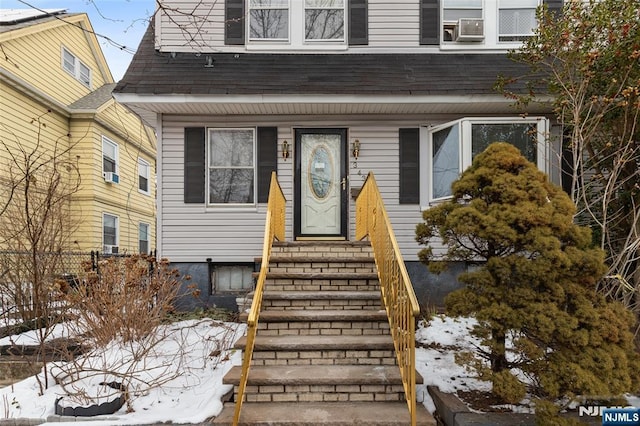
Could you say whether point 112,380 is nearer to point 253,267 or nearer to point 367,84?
point 253,267

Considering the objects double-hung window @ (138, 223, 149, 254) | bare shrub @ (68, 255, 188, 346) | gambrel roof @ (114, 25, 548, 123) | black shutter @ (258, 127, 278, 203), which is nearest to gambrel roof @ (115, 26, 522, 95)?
gambrel roof @ (114, 25, 548, 123)

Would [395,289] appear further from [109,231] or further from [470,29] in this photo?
[109,231]

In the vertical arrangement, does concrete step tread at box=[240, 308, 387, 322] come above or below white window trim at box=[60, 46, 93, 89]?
below

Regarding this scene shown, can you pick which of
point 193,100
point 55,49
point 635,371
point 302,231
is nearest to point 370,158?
point 302,231

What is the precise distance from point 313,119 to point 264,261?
3380mm

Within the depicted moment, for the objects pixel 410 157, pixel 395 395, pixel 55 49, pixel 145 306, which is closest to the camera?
pixel 395 395

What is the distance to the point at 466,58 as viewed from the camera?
6551 mm

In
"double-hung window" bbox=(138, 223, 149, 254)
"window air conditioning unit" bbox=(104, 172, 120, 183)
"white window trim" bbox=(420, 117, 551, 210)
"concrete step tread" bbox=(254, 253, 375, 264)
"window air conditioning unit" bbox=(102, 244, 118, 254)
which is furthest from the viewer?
"double-hung window" bbox=(138, 223, 149, 254)

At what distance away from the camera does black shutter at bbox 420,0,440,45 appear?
6.58 meters

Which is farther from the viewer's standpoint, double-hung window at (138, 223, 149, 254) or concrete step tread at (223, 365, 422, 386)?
double-hung window at (138, 223, 149, 254)

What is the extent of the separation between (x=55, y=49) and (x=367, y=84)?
1019 centimetres

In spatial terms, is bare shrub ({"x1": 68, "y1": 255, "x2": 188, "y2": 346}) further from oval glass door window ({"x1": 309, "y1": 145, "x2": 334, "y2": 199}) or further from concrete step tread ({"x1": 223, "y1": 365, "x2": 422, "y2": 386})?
oval glass door window ({"x1": 309, "y1": 145, "x2": 334, "y2": 199})

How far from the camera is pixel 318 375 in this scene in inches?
138

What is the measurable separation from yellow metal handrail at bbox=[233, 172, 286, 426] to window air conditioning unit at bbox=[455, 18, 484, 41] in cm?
412
